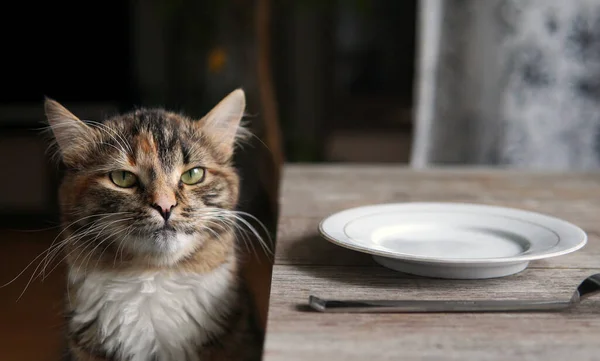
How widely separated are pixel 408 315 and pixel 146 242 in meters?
0.35

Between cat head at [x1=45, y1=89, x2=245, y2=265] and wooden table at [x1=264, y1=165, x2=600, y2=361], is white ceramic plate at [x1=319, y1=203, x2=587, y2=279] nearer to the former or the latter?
wooden table at [x1=264, y1=165, x2=600, y2=361]

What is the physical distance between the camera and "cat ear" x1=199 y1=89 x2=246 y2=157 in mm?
995

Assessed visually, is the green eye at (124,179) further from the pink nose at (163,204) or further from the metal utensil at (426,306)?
the metal utensil at (426,306)

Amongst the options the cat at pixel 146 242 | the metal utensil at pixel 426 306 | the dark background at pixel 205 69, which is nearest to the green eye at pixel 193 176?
the cat at pixel 146 242

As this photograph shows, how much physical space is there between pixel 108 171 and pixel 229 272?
0.73 feet

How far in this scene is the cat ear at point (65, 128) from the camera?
0.93 metres

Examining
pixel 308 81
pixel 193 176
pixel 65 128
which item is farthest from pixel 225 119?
pixel 308 81

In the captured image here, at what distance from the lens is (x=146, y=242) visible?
2.86 ft

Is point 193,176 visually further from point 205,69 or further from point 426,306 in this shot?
point 205,69

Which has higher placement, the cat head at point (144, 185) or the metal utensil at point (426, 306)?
the cat head at point (144, 185)

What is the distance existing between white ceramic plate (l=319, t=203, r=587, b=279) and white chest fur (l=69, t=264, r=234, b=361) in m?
0.20

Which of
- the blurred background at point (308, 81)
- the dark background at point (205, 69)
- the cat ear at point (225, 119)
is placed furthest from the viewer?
the dark background at point (205, 69)

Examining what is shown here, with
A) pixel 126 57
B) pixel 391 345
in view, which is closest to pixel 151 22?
pixel 126 57

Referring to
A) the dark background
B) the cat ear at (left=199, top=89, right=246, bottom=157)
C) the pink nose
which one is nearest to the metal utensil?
the pink nose
